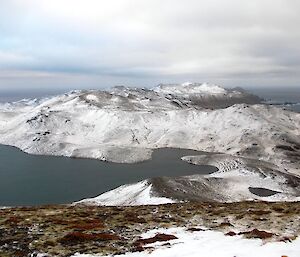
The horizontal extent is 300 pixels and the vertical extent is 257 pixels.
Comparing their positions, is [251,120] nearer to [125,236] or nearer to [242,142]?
[242,142]

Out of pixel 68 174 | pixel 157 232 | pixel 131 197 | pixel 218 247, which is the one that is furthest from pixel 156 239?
pixel 68 174

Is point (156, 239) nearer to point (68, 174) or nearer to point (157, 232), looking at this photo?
point (157, 232)

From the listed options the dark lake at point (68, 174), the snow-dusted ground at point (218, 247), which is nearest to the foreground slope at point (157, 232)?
the snow-dusted ground at point (218, 247)

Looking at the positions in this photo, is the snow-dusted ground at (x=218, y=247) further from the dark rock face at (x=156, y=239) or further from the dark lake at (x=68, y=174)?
the dark lake at (x=68, y=174)

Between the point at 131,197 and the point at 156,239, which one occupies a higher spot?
the point at 156,239

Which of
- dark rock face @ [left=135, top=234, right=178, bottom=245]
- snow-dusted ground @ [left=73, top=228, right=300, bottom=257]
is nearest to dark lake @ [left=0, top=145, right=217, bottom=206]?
dark rock face @ [left=135, top=234, right=178, bottom=245]

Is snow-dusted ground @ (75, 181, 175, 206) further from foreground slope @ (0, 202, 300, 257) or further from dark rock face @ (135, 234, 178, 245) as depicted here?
dark rock face @ (135, 234, 178, 245)
